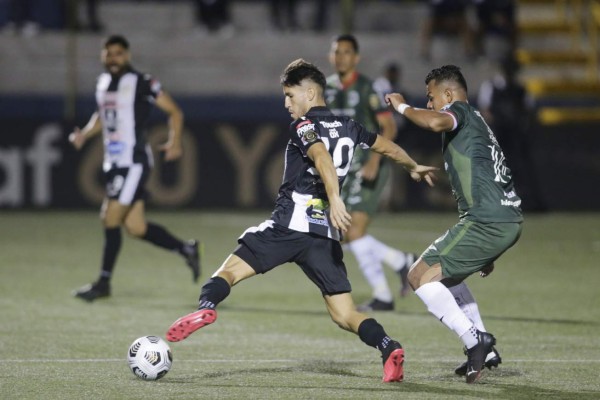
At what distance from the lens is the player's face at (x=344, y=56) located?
977 centimetres

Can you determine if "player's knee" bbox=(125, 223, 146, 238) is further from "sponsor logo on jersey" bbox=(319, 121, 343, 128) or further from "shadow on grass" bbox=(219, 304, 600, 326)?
"sponsor logo on jersey" bbox=(319, 121, 343, 128)

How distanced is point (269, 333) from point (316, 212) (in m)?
1.95

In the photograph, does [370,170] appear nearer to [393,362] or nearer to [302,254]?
[302,254]

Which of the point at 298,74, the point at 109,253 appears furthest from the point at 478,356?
the point at 109,253

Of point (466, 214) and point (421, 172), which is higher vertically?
point (421, 172)

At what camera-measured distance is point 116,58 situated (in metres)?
10.3

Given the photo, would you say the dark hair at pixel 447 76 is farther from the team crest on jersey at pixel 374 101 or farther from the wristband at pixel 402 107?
the team crest on jersey at pixel 374 101

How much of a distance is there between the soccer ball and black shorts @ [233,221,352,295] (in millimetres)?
695

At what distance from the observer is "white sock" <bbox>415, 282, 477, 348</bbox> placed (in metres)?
6.77

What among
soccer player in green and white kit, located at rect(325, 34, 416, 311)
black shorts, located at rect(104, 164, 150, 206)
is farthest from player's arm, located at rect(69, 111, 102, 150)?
soccer player in green and white kit, located at rect(325, 34, 416, 311)

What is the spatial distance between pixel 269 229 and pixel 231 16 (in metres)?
17.4

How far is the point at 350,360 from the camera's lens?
293 inches

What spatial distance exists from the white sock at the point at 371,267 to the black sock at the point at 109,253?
6.64ft

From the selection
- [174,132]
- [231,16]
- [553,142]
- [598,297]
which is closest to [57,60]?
[231,16]
